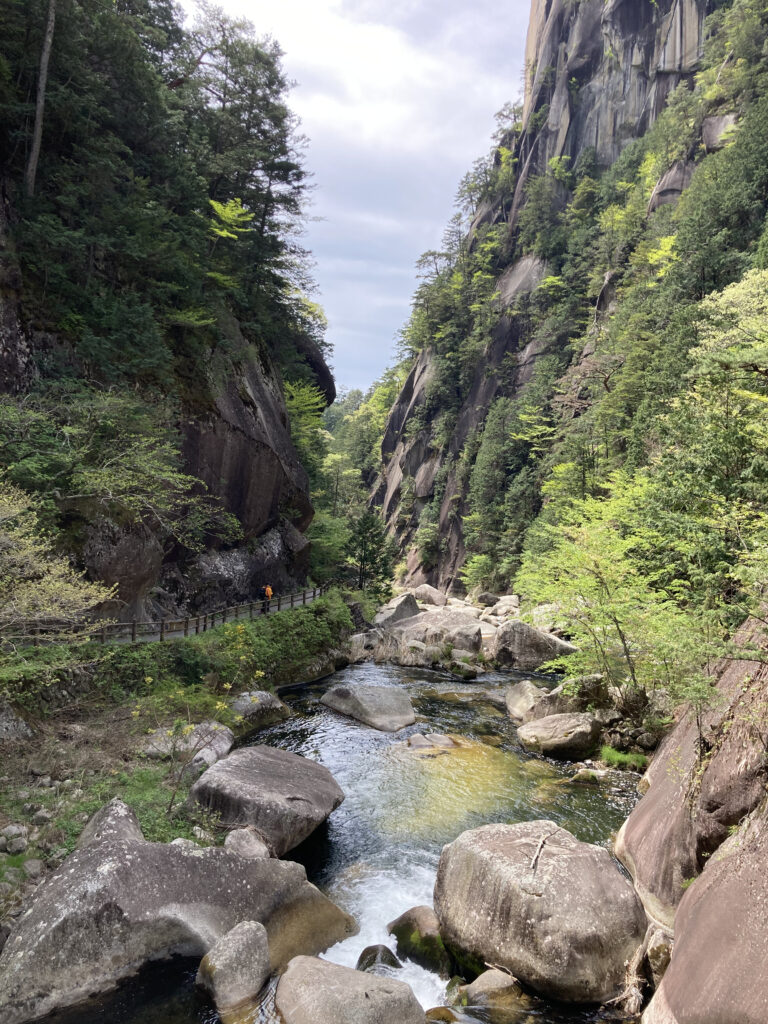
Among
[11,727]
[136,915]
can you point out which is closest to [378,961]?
[136,915]

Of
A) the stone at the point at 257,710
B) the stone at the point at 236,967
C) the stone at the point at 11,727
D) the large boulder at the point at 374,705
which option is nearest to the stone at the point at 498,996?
the stone at the point at 236,967

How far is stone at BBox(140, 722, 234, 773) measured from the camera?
37.8ft

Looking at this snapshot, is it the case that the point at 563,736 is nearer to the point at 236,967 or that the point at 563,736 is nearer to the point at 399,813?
the point at 399,813

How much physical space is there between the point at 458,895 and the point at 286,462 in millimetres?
22813

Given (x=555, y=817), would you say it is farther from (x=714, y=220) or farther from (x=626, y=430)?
(x=714, y=220)

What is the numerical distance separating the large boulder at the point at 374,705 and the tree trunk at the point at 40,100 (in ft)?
63.3

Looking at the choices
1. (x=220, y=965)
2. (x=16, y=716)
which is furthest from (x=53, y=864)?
(x=16, y=716)

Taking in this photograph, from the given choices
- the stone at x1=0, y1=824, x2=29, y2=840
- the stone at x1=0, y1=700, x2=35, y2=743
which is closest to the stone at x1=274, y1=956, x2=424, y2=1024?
the stone at x1=0, y1=824, x2=29, y2=840

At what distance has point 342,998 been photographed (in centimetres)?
606

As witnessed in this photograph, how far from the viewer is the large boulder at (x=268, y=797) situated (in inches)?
374

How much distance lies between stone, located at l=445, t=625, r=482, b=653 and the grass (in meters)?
12.2

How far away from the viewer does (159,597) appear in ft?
66.0

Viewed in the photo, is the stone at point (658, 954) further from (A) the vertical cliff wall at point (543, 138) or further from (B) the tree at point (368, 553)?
(A) the vertical cliff wall at point (543, 138)

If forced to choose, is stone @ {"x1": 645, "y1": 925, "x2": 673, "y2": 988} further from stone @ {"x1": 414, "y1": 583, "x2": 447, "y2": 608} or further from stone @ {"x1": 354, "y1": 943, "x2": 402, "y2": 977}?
stone @ {"x1": 414, "y1": 583, "x2": 447, "y2": 608}
